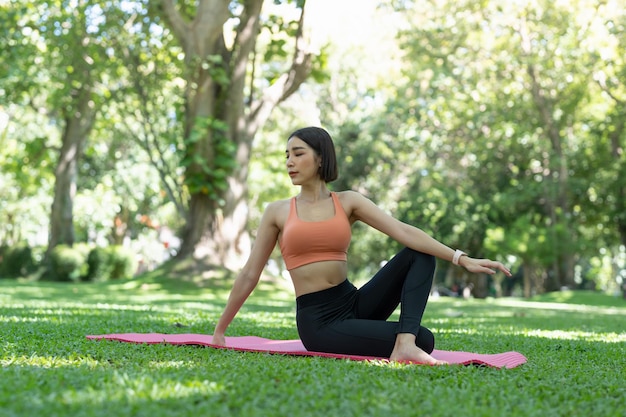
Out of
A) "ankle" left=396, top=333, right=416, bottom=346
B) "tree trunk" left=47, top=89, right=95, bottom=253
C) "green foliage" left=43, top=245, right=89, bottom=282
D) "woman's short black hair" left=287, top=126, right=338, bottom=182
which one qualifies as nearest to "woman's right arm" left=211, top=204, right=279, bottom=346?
"woman's short black hair" left=287, top=126, right=338, bottom=182

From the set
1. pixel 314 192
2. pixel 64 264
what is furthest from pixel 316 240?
pixel 64 264

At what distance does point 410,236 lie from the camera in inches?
180

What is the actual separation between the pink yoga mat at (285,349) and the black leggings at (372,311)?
9cm

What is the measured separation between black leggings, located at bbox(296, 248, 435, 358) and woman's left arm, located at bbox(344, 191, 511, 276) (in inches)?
3.0

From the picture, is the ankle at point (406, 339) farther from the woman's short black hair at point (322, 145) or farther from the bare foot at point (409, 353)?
the woman's short black hair at point (322, 145)

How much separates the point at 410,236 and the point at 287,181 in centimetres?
3142

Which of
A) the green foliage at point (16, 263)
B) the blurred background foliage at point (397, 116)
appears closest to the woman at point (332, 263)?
the blurred background foliage at point (397, 116)

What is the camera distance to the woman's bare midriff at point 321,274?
4.71m

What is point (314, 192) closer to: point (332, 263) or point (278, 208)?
point (278, 208)

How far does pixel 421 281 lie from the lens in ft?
14.7

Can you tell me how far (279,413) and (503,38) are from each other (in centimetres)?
2542

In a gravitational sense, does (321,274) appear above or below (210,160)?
below

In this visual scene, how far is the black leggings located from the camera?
4.43 meters

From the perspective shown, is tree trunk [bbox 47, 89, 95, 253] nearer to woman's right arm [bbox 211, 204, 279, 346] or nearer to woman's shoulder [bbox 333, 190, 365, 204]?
woman's right arm [bbox 211, 204, 279, 346]
